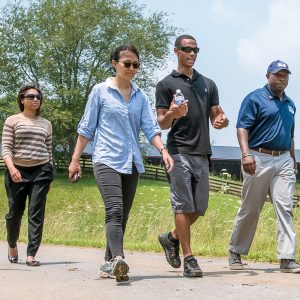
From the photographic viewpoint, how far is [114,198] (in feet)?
22.7

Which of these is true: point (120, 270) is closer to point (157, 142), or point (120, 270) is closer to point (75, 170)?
point (75, 170)

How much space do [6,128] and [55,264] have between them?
1530mm

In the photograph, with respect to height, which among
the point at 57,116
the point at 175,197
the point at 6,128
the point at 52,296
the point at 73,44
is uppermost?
the point at 73,44

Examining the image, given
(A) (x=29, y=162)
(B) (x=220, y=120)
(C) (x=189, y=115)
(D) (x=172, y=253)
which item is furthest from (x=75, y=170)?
(A) (x=29, y=162)

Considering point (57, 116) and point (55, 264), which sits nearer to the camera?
point (55, 264)

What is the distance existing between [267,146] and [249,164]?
271mm

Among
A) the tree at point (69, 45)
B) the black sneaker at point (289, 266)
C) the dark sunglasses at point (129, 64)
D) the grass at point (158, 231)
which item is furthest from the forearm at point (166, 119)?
the tree at point (69, 45)

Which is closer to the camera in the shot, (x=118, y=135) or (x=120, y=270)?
(x=120, y=270)

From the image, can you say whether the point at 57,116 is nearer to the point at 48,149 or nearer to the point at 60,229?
the point at 60,229

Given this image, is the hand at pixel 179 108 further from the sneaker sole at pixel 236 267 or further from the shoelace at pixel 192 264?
the sneaker sole at pixel 236 267

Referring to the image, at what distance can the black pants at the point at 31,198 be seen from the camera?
28.7 ft

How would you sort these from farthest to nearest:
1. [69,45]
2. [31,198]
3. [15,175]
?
[69,45]
[31,198]
[15,175]

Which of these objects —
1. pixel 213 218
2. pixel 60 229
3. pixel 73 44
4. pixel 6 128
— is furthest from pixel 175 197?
pixel 73 44

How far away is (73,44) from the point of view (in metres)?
51.0
